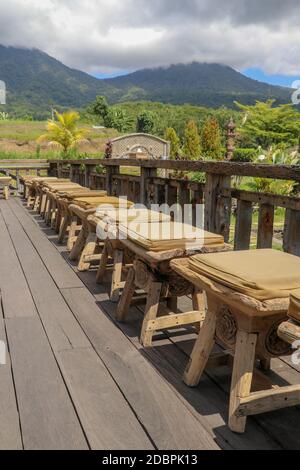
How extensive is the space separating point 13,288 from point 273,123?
40.7 m

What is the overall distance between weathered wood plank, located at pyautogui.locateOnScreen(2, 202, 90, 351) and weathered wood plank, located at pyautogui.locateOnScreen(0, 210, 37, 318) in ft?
0.15

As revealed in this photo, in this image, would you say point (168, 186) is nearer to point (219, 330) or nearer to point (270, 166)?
point (270, 166)

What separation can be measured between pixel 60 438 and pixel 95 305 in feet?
4.78

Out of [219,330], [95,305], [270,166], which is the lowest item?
[95,305]

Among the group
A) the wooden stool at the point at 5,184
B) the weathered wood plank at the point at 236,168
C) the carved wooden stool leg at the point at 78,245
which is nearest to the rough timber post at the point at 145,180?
Result: the weathered wood plank at the point at 236,168

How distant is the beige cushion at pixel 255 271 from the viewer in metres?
1.62

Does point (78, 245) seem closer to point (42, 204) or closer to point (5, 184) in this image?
point (42, 204)

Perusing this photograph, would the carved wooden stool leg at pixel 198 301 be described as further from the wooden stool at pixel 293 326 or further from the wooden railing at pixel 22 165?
the wooden railing at pixel 22 165

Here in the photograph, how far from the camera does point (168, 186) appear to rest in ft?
13.4

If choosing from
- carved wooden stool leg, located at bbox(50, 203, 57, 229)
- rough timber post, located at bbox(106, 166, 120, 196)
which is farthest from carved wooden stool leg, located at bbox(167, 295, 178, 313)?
carved wooden stool leg, located at bbox(50, 203, 57, 229)

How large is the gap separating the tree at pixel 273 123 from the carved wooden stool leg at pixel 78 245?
125ft

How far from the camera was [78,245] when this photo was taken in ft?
13.8

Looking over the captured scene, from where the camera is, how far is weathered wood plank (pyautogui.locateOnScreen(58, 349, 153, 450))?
1.62 m
